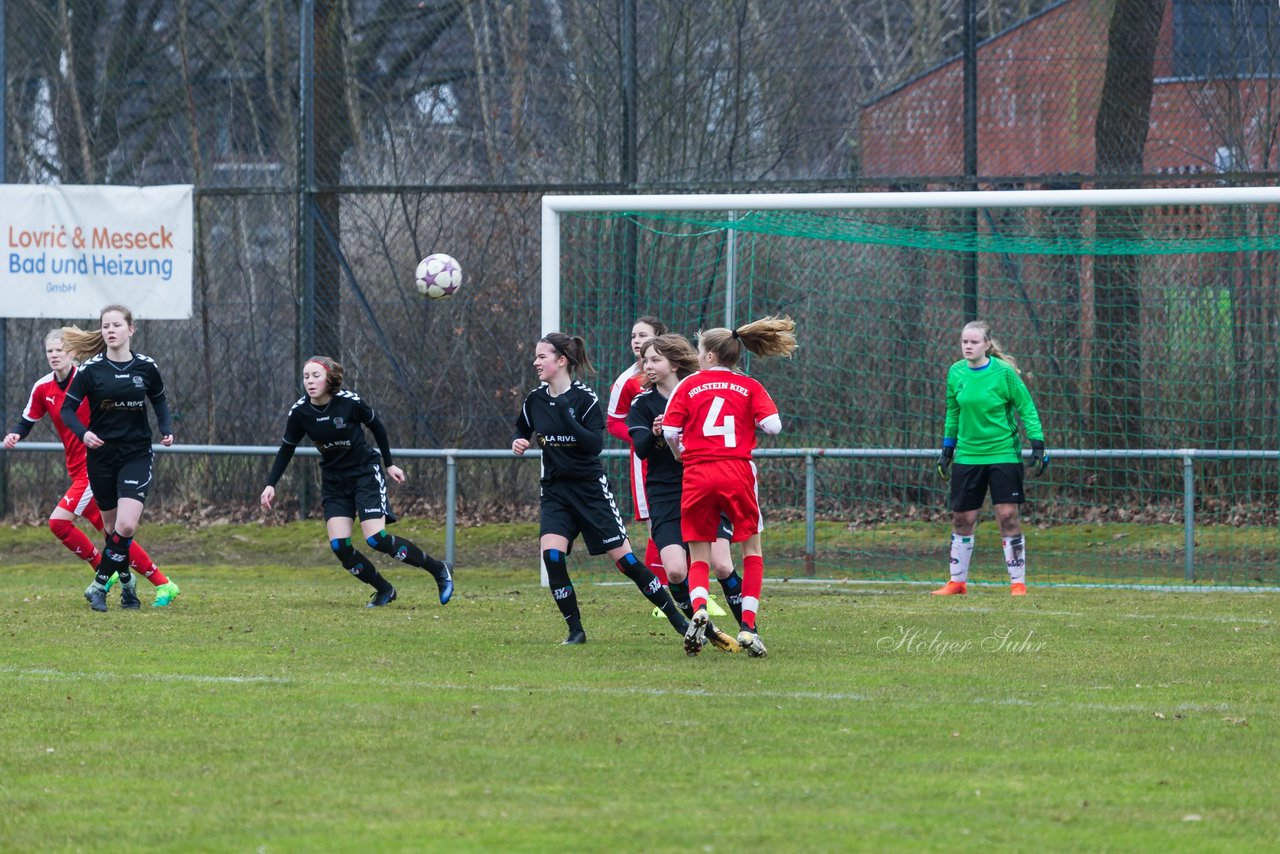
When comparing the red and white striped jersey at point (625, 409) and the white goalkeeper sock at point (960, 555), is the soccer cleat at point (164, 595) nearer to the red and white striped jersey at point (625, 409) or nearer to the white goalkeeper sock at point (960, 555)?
the red and white striped jersey at point (625, 409)

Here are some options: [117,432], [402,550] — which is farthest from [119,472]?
→ [402,550]

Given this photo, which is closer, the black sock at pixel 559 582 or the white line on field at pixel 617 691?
the white line on field at pixel 617 691

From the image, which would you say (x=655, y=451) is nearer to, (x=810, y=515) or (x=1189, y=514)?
(x=810, y=515)

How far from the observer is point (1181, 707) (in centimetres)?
659

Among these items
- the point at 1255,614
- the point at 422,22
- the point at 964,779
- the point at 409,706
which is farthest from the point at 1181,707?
the point at 422,22

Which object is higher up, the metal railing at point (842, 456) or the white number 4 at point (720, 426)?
the white number 4 at point (720, 426)

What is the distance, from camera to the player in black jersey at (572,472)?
874 cm

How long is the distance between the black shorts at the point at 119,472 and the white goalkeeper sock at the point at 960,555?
5.53 metres

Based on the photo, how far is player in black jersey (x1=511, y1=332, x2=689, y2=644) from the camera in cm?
874

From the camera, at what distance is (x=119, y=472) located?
10.6 m

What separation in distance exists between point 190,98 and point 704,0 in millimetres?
5136

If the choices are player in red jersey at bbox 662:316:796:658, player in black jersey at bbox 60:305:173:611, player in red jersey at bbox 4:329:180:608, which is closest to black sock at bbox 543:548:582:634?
player in red jersey at bbox 662:316:796:658

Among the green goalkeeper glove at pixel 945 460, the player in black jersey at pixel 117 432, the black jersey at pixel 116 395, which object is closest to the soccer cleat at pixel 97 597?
the player in black jersey at pixel 117 432

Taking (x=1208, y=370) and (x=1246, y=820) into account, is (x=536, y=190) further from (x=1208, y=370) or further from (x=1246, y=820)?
(x=1246, y=820)
